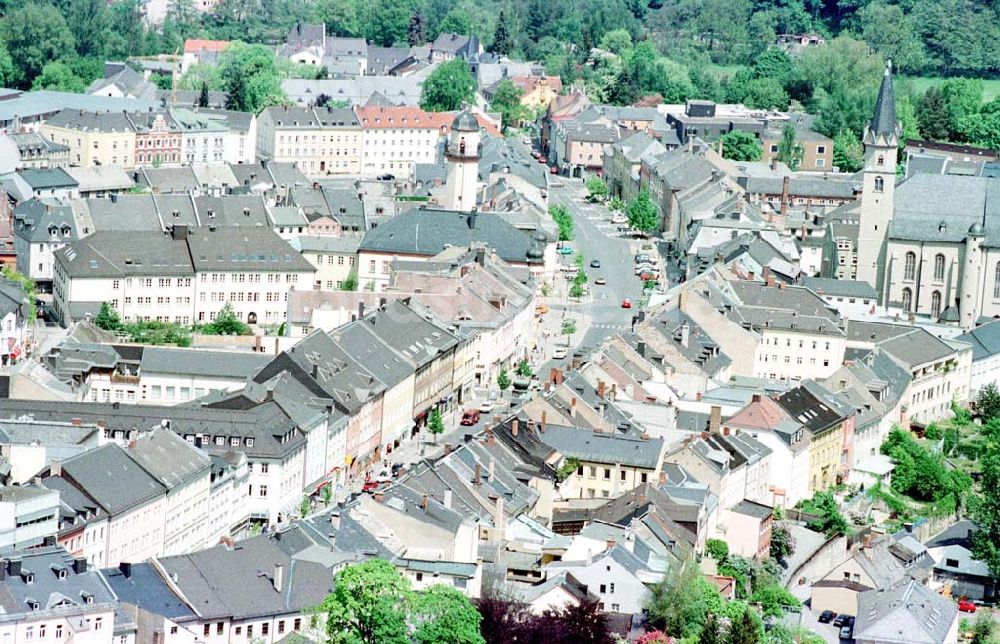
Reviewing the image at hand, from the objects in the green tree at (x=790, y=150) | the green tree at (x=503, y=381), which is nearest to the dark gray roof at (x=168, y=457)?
the green tree at (x=503, y=381)

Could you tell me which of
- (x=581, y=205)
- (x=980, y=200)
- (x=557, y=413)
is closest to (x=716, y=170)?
(x=581, y=205)

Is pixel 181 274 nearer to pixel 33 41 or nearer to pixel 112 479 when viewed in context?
pixel 112 479

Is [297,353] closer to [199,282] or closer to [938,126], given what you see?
[199,282]

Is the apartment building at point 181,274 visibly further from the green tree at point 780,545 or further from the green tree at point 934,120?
the green tree at point 934,120

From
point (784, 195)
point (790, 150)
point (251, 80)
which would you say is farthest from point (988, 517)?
point (251, 80)

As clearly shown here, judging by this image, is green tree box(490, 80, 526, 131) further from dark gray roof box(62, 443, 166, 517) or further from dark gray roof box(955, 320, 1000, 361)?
dark gray roof box(62, 443, 166, 517)

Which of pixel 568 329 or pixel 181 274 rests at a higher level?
pixel 181 274
